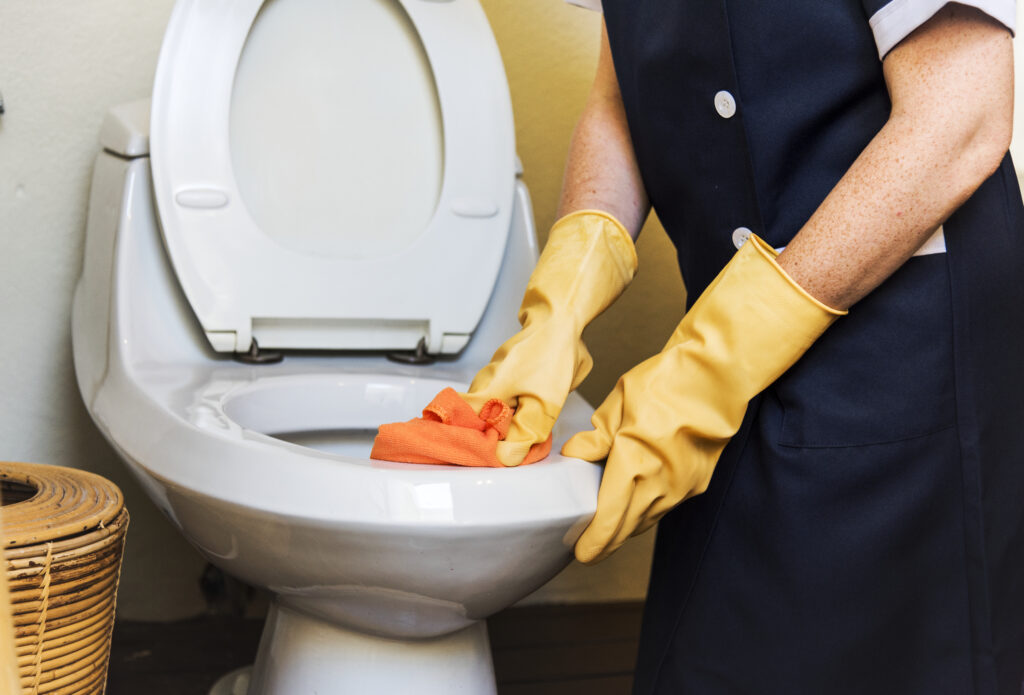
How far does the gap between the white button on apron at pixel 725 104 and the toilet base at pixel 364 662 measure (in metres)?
0.44

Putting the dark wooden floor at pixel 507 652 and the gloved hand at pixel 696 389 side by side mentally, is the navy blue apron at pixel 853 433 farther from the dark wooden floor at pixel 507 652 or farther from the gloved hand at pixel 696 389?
the dark wooden floor at pixel 507 652

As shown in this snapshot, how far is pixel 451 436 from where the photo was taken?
23.7 inches

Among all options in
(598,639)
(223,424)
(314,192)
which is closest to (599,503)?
(223,424)

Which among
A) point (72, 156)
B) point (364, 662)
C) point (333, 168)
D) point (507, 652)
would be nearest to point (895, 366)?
point (364, 662)

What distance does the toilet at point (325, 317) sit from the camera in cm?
58

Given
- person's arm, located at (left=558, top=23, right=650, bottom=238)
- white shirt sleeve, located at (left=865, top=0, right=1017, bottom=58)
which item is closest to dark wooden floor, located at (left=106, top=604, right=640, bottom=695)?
person's arm, located at (left=558, top=23, right=650, bottom=238)

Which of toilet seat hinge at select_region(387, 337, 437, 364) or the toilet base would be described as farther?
toilet seat hinge at select_region(387, 337, 437, 364)

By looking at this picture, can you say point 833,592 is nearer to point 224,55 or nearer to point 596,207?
point 596,207

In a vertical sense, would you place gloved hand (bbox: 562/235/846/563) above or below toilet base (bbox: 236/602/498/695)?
above

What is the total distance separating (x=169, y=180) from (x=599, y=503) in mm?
504

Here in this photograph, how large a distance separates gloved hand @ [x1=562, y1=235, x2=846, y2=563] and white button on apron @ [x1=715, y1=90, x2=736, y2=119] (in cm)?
11

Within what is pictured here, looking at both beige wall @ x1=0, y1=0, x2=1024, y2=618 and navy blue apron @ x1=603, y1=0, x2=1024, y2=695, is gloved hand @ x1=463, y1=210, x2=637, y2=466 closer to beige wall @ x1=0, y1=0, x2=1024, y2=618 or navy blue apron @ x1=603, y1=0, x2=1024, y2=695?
navy blue apron @ x1=603, y1=0, x2=1024, y2=695

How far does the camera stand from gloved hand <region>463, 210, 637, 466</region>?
662 mm

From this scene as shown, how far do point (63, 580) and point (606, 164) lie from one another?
531 mm
